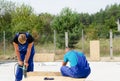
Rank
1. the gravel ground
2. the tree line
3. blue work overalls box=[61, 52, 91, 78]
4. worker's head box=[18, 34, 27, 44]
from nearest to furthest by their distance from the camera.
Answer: blue work overalls box=[61, 52, 91, 78]
worker's head box=[18, 34, 27, 44]
the gravel ground
the tree line

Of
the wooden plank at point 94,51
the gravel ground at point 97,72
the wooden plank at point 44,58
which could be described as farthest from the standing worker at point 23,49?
the wooden plank at point 94,51

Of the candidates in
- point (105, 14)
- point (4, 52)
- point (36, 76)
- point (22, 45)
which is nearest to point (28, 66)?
point (22, 45)

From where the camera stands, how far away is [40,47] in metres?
29.3

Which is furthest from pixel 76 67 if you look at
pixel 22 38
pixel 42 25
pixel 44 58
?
pixel 42 25

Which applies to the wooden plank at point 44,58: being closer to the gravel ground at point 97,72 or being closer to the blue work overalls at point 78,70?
the gravel ground at point 97,72

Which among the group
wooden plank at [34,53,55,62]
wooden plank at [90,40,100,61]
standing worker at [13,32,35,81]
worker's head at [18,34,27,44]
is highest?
worker's head at [18,34,27,44]

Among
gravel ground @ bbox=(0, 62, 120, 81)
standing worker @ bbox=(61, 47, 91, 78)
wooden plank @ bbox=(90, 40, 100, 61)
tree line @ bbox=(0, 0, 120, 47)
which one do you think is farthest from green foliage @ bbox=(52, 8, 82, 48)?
standing worker @ bbox=(61, 47, 91, 78)

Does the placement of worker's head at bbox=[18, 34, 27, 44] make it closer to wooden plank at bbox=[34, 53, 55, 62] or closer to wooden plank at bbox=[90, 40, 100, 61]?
wooden plank at bbox=[34, 53, 55, 62]

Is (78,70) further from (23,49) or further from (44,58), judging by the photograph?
(44,58)

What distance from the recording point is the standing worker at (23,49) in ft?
28.3

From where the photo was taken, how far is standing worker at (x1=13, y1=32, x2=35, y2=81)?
861cm

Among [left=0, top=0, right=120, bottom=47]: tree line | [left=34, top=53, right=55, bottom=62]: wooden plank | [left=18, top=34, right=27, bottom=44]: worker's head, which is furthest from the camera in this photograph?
[left=0, top=0, right=120, bottom=47]: tree line

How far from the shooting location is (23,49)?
8844 millimetres

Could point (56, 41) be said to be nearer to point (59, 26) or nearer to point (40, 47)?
point (40, 47)
